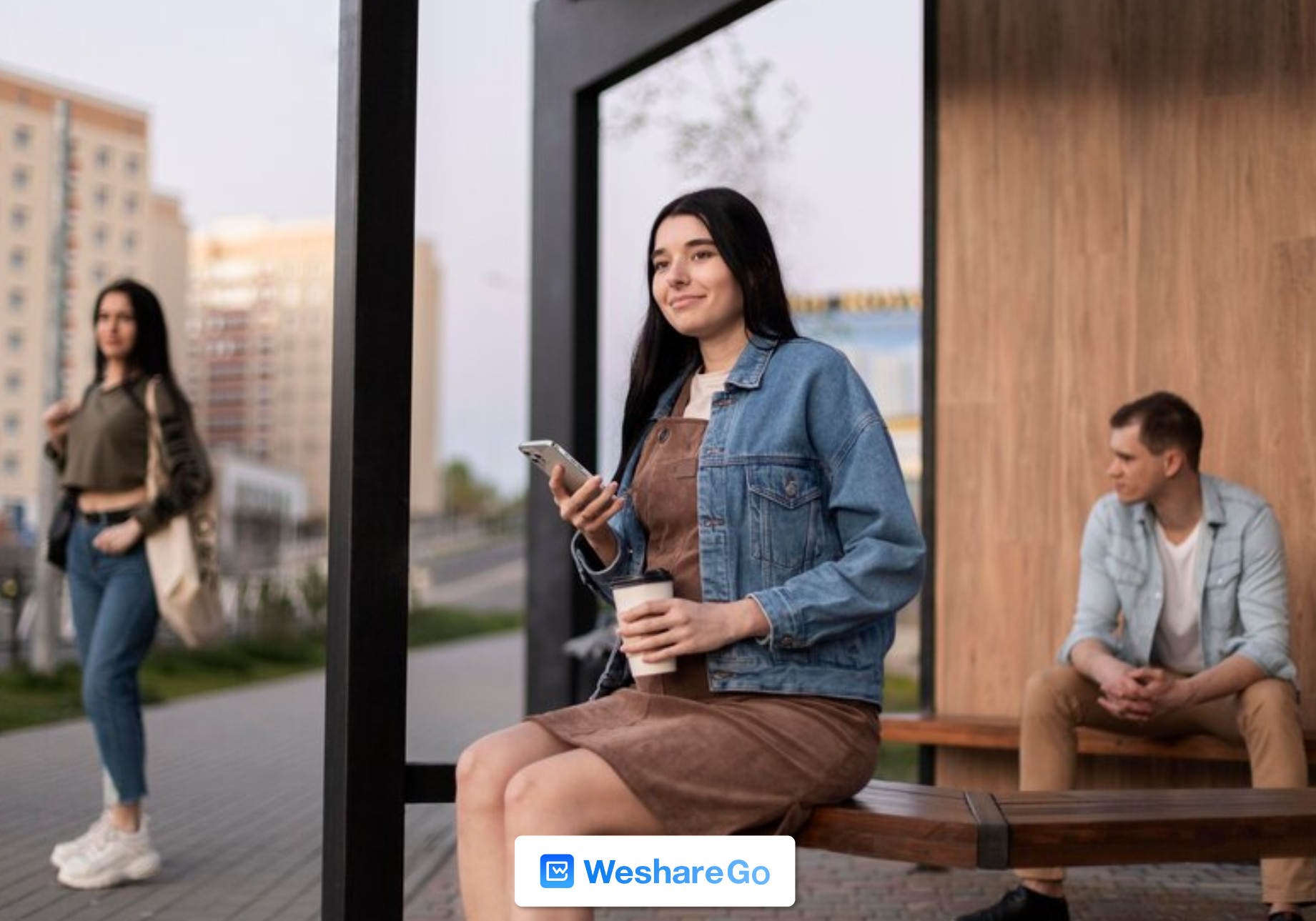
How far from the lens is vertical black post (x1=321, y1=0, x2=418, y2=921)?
3.16m

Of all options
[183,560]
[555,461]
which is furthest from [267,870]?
[555,461]

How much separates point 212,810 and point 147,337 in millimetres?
2368

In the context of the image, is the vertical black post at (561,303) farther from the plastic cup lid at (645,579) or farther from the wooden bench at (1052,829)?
the plastic cup lid at (645,579)

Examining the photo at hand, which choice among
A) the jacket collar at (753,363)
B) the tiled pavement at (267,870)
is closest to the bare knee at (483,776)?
the jacket collar at (753,363)

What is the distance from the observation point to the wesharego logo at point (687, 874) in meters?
2.61

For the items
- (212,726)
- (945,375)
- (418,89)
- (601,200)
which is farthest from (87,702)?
(212,726)

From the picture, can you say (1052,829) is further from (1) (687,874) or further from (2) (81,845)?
(2) (81,845)

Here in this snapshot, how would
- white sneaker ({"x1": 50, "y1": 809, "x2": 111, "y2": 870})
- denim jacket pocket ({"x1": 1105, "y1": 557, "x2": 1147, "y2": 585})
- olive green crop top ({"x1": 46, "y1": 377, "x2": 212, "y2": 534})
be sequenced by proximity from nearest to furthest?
denim jacket pocket ({"x1": 1105, "y1": 557, "x2": 1147, "y2": 585}) < white sneaker ({"x1": 50, "y1": 809, "x2": 111, "y2": 870}) < olive green crop top ({"x1": 46, "y1": 377, "x2": 212, "y2": 534})

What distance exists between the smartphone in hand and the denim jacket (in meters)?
0.21

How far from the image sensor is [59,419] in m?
5.34

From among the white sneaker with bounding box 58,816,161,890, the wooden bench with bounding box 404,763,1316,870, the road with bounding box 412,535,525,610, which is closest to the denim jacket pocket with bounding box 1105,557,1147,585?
the wooden bench with bounding box 404,763,1316,870

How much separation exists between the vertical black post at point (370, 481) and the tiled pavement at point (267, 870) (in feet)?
1.41

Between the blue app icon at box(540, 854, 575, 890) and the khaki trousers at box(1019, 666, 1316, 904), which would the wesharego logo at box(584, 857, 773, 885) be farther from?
the khaki trousers at box(1019, 666, 1316, 904)

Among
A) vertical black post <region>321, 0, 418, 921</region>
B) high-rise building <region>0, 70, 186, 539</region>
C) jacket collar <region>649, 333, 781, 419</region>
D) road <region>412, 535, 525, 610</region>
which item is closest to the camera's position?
jacket collar <region>649, 333, 781, 419</region>
